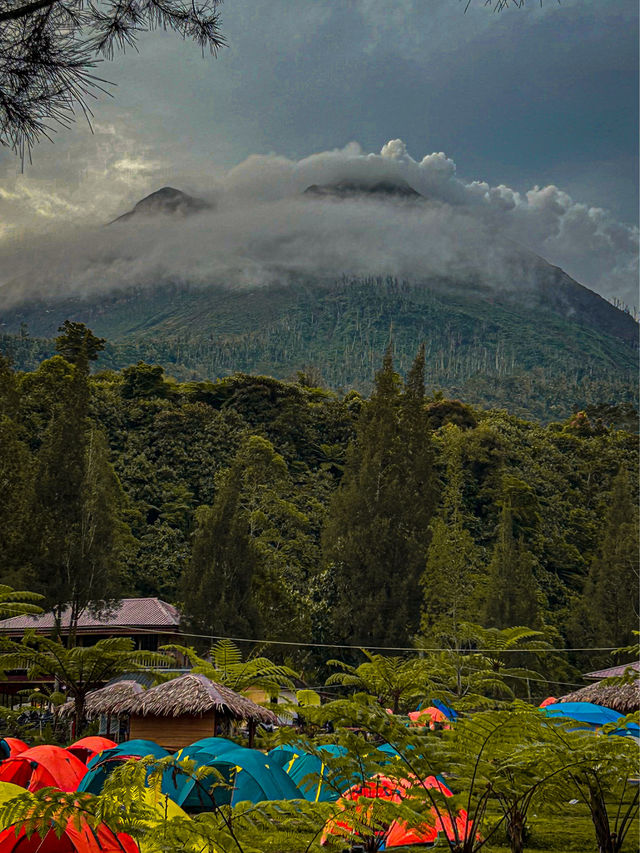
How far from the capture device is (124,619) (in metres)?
27.4

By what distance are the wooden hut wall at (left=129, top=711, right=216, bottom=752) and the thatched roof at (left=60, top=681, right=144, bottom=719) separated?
0.37 m

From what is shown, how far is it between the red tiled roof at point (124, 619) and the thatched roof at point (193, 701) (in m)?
10.2

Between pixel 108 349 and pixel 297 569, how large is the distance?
53786 millimetres

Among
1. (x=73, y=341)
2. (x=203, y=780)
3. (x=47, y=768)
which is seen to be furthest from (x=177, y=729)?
(x=73, y=341)

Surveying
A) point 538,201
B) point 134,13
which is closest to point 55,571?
point 134,13

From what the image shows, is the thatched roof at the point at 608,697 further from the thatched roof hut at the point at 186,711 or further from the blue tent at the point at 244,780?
the blue tent at the point at 244,780

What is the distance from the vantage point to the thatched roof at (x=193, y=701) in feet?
48.9

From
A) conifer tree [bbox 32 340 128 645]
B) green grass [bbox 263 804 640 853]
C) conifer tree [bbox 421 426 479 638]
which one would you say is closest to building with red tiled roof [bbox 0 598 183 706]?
conifer tree [bbox 32 340 128 645]

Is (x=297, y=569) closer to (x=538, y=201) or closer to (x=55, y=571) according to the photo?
(x=55, y=571)

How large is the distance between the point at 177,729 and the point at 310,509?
22.3m

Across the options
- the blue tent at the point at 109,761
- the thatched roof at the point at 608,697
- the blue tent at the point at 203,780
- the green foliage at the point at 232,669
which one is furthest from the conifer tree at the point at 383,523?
the blue tent at the point at 109,761

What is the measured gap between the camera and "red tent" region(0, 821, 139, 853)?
547 cm

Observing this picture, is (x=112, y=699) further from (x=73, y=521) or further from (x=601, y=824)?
(x=601, y=824)

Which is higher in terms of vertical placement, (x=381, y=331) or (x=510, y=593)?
(x=381, y=331)
